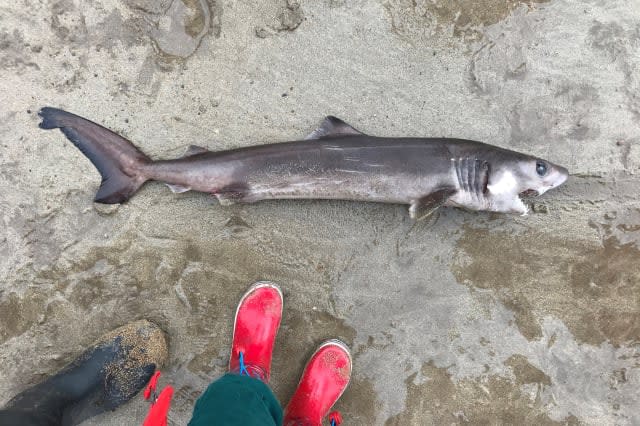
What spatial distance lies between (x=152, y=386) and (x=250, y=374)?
0.95m

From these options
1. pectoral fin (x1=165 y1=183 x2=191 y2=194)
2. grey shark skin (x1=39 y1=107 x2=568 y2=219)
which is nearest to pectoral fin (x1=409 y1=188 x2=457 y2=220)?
grey shark skin (x1=39 y1=107 x2=568 y2=219)

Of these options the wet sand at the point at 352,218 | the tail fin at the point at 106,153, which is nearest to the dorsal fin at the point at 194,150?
the wet sand at the point at 352,218

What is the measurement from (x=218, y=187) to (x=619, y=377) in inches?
169

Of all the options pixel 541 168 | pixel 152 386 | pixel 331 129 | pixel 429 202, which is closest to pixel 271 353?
pixel 152 386

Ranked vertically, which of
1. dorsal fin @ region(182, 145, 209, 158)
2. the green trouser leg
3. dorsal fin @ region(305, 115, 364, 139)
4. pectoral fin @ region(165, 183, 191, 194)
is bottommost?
the green trouser leg

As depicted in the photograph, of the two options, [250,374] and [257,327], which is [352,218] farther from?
[250,374]

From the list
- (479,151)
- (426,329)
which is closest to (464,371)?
(426,329)

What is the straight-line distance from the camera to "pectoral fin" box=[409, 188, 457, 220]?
149 inches

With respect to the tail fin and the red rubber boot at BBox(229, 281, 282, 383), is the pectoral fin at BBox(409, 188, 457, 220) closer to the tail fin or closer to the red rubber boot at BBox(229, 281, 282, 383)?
the red rubber boot at BBox(229, 281, 282, 383)

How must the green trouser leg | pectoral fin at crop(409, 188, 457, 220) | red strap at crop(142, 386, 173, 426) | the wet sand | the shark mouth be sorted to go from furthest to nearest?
the wet sand < the shark mouth < pectoral fin at crop(409, 188, 457, 220) < red strap at crop(142, 386, 173, 426) < the green trouser leg

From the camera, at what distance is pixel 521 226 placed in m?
4.14

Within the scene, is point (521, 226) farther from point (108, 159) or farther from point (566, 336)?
point (108, 159)

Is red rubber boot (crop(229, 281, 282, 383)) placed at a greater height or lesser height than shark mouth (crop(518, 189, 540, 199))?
lesser

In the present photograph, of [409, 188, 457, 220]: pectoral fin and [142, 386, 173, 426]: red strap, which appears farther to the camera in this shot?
[409, 188, 457, 220]: pectoral fin
